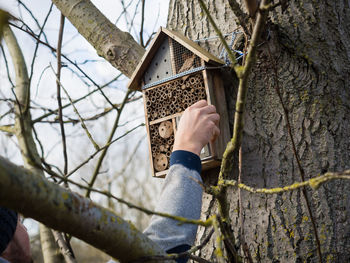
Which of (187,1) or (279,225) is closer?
(279,225)

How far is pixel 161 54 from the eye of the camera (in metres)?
2.04

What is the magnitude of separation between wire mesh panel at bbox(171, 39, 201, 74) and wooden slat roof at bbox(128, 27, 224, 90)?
0.14 ft

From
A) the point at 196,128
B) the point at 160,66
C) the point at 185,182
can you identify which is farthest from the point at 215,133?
the point at 160,66

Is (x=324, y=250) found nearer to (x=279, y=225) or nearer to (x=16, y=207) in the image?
(x=279, y=225)

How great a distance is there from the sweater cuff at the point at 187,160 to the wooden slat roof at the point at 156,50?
0.44 m

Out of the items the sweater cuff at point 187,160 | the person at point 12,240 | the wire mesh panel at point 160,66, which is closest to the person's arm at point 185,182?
the sweater cuff at point 187,160

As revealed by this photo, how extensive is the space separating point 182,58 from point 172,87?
14cm

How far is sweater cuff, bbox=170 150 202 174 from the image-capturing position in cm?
160

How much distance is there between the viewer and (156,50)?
204cm

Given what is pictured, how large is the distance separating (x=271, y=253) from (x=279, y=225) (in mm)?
104

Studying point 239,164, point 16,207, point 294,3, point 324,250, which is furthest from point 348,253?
point 16,207

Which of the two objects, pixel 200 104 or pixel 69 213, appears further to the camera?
pixel 200 104

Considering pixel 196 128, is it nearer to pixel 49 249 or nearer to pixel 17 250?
pixel 17 250

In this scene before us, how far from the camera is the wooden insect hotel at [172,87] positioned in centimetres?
184
